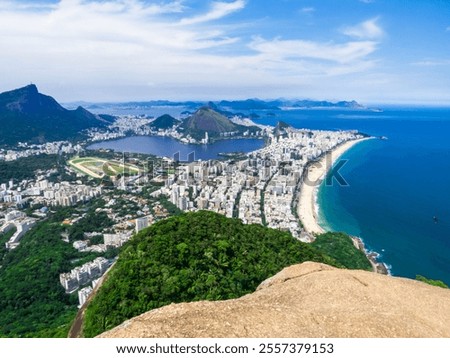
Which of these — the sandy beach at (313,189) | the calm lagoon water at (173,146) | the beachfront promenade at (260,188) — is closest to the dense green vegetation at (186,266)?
the beachfront promenade at (260,188)

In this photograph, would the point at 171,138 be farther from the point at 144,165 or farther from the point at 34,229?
the point at 34,229

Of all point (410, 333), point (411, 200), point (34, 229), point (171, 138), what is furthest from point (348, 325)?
point (171, 138)

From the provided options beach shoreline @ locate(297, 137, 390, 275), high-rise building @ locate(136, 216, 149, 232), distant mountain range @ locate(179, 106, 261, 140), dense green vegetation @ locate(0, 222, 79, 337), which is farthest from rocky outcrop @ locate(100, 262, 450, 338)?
distant mountain range @ locate(179, 106, 261, 140)

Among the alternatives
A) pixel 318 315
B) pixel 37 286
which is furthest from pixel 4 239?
pixel 318 315

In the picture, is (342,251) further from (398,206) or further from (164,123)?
(164,123)

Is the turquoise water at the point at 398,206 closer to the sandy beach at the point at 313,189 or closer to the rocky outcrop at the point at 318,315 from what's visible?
the sandy beach at the point at 313,189
